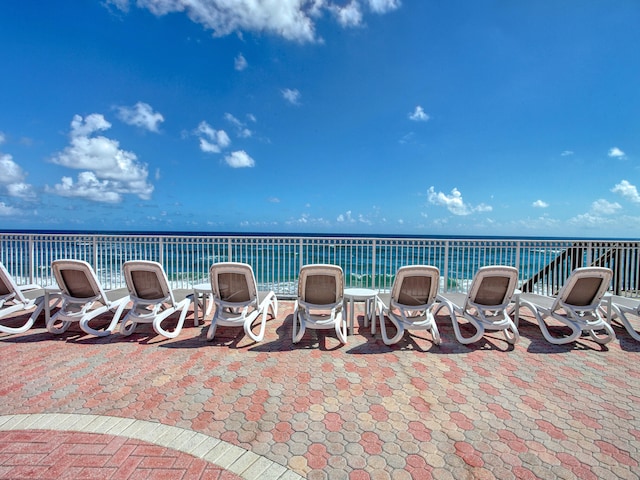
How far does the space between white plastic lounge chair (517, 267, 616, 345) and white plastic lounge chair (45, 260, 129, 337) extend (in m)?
6.39

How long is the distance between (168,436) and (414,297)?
3317 mm

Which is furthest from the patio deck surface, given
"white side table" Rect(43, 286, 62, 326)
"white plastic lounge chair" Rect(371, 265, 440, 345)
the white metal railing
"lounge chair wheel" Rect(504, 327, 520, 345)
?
the white metal railing

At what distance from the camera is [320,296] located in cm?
426

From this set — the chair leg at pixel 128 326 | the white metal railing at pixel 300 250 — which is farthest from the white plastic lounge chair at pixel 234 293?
the white metal railing at pixel 300 250

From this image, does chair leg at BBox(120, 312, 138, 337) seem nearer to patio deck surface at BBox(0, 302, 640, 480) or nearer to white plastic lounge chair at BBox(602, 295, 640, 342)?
patio deck surface at BBox(0, 302, 640, 480)

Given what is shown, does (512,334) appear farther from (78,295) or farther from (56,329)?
(56,329)

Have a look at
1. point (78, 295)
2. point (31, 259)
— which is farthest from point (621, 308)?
point (31, 259)

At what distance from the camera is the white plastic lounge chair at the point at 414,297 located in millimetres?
4039

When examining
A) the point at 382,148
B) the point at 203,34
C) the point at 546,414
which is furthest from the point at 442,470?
the point at 382,148

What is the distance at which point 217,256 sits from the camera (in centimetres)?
738

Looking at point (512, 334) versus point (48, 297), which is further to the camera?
point (48, 297)

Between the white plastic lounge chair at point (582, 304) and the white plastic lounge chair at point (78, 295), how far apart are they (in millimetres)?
6388

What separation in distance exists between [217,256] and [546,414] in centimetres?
676

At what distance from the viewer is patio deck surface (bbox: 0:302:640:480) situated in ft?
6.07
